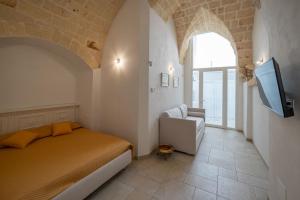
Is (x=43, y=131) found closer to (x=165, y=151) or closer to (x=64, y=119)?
(x=64, y=119)

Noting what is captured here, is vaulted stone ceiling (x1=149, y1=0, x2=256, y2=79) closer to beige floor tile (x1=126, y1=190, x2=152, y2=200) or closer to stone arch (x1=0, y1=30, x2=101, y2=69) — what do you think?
stone arch (x1=0, y1=30, x2=101, y2=69)

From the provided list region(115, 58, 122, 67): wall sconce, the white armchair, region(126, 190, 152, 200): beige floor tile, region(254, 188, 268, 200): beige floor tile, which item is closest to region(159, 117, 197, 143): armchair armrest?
the white armchair

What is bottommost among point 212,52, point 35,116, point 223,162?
point 223,162

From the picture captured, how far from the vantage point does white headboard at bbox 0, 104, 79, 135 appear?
258cm

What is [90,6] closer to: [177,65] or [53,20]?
[53,20]

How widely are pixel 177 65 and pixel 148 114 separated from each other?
2583mm

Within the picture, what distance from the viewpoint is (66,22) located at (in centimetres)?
271

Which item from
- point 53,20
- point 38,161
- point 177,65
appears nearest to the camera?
point 38,161

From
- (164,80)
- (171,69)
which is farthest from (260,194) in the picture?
(171,69)

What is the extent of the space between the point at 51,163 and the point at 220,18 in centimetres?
499

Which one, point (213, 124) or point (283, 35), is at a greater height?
point (283, 35)

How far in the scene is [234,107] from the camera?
502cm

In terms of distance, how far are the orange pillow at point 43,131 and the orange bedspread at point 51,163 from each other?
136mm

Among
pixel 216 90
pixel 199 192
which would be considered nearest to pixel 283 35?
pixel 199 192
